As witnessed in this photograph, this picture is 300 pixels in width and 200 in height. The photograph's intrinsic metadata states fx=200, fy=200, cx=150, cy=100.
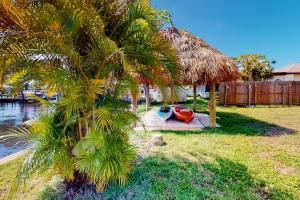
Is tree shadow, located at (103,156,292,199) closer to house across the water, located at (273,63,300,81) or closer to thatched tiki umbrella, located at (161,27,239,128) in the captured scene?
thatched tiki umbrella, located at (161,27,239,128)

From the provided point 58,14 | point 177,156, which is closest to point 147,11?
point 58,14

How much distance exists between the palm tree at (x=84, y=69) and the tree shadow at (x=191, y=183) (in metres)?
0.71

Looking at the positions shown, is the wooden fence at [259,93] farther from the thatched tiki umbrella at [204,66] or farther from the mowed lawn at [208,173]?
the mowed lawn at [208,173]

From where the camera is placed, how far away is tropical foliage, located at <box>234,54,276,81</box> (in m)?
26.6

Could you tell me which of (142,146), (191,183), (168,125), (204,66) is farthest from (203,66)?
(191,183)

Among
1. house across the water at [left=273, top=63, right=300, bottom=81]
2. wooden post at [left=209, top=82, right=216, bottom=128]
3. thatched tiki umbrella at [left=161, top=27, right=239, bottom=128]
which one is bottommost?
wooden post at [left=209, top=82, right=216, bottom=128]

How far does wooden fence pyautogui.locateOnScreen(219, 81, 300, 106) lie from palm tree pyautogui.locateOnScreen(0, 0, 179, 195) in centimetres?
1552

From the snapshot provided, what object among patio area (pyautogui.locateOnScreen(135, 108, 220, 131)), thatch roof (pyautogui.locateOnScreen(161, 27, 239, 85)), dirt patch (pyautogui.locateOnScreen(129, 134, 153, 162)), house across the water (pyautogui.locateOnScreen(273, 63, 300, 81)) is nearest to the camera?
dirt patch (pyautogui.locateOnScreen(129, 134, 153, 162))

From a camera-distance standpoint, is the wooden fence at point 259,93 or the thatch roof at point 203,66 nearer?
the thatch roof at point 203,66

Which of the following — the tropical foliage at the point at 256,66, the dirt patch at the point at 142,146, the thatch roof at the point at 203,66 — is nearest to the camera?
the dirt patch at the point at 142,146

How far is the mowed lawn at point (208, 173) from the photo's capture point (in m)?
3.66

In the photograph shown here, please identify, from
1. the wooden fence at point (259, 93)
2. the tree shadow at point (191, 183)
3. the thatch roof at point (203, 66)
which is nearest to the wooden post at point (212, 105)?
the thatch roof at point (203, 66)

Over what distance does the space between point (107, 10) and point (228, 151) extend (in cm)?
475

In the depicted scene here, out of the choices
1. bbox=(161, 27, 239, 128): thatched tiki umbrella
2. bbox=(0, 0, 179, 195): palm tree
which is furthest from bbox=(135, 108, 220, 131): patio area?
bbox=(0, 0, 179, 195): palm tree
